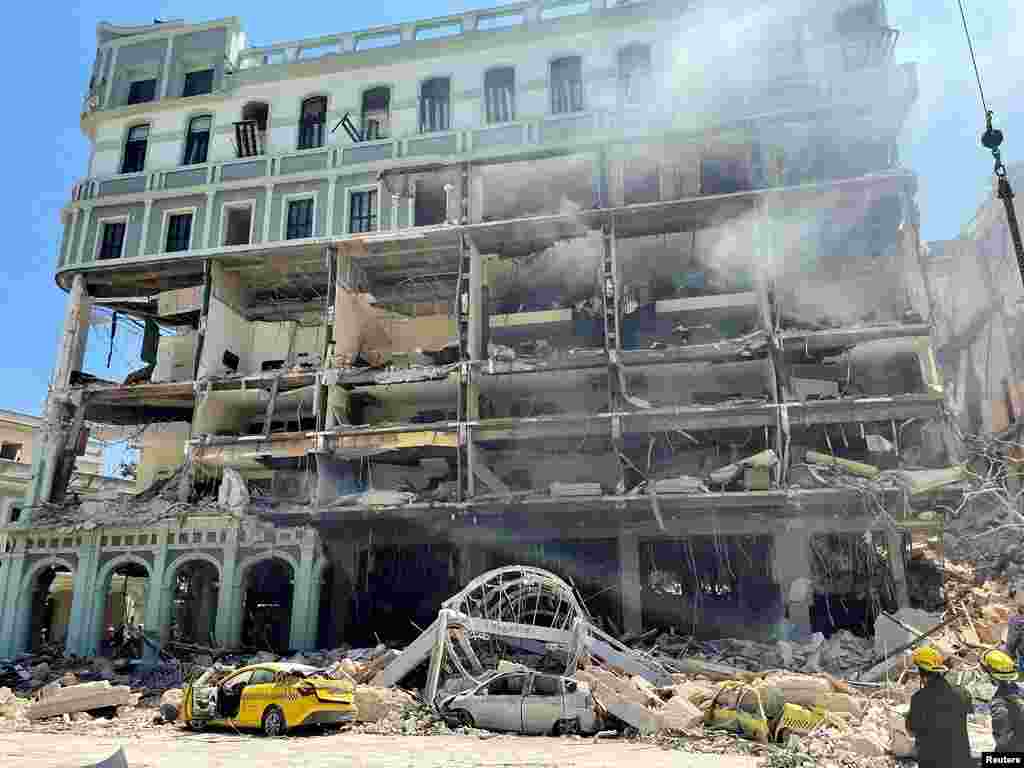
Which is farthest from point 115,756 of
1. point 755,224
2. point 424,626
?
point 755,224

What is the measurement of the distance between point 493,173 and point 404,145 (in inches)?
165

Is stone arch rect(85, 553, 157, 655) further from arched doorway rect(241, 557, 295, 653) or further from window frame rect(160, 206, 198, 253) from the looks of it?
window frame rect(160, 206, 198, 253)

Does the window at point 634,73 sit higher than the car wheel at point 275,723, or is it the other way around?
the window at point 634,73

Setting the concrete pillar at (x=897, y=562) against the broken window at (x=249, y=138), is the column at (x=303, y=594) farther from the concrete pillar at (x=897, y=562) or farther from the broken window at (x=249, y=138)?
the concrete pillar at (x=897, y=562)

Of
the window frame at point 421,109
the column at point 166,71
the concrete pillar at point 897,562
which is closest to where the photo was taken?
the concrete pillar at point 897,562

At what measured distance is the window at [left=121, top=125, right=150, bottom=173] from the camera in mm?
33250

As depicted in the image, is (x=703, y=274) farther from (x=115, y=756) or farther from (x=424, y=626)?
(x=115, y=756)

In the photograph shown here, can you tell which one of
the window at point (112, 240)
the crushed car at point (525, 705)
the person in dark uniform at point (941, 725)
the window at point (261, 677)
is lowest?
the crushed car at point (525, 705)

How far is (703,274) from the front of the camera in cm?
2797

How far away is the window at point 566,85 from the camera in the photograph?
1164 inches

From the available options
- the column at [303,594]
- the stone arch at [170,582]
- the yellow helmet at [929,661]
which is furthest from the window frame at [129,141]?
the yellow helmet at [929,661]

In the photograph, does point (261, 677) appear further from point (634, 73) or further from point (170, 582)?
point (634, 73)

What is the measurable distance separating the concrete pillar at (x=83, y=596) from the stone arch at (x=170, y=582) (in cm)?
272

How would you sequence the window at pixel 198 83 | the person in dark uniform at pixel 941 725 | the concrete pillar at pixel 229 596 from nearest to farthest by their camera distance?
the person in dark uniform at pixel 941 725, the concrete pillar at pixel 229 596, the window at pixel 198 83
